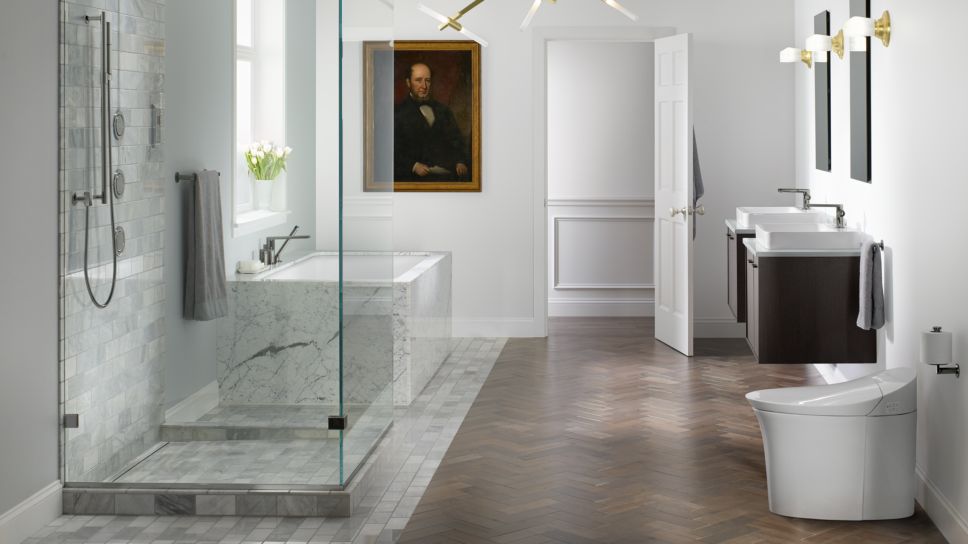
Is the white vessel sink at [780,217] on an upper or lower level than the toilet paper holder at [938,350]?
upper

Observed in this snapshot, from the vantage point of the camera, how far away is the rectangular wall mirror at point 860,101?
4.86m

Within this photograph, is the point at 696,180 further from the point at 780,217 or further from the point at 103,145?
the point at 103,145

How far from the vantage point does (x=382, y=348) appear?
4395 millimetres

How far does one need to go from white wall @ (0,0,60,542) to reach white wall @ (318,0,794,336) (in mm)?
4157

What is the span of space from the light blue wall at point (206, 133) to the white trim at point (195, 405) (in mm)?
26

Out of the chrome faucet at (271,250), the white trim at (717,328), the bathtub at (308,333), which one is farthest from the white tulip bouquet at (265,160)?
the white trim at (717,328)

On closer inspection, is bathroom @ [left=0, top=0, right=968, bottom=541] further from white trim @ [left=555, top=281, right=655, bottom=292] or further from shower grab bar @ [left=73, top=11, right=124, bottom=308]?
white trim @ [left=555, top=281, right=655, bottom=292]

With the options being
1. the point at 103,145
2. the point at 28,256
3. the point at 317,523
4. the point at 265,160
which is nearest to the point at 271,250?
the point at 265,160

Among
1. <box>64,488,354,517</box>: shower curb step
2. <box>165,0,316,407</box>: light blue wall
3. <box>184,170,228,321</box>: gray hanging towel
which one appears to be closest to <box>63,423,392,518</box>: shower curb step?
<box>64,488,354,517</box>: shower curb step

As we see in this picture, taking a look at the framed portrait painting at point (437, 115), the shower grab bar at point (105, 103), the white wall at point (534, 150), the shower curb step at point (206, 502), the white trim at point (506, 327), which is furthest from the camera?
the white trim at point (506, 327)

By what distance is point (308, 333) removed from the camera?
4727 millimetres

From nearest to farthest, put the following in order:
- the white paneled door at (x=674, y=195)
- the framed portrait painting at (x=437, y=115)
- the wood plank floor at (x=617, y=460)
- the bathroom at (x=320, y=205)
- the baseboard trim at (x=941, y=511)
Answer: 1. the baseboard trim at (x=941, y=511)
2. the bathroom at (x=320, y=205)
3. the wood plank floor at (x=617, y=460)
4. the white paneled door at (x=674, y=195)
5. the framed portrait painting at (x=437, y=115)

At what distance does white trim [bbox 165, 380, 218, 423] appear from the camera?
4.53 m

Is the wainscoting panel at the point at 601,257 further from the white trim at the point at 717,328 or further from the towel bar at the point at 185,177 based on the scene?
the towel bar at the point at 185,177
